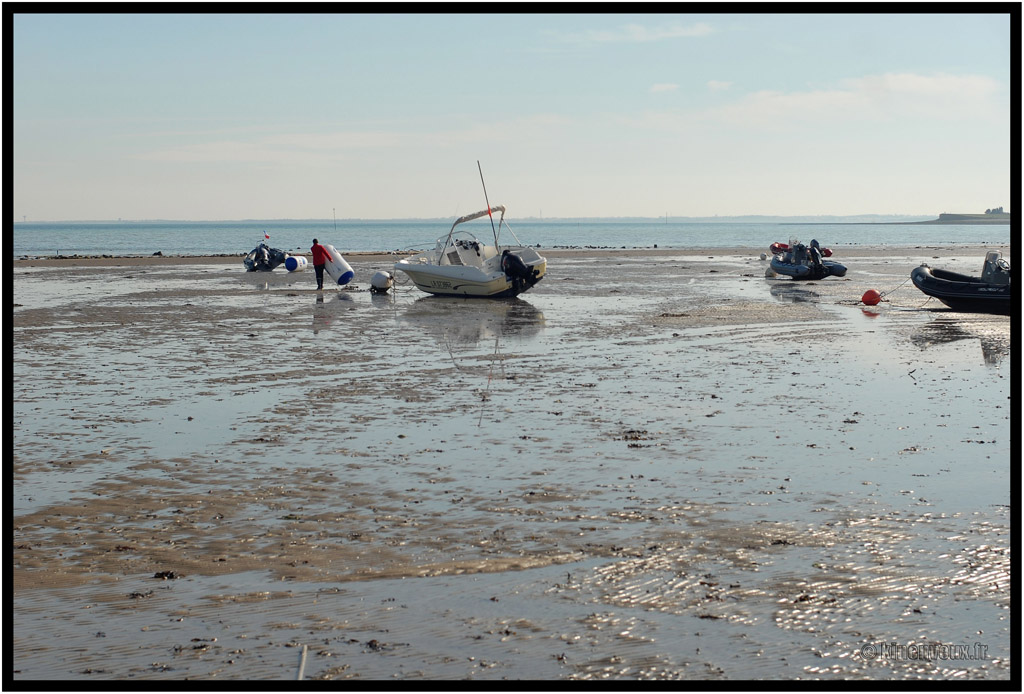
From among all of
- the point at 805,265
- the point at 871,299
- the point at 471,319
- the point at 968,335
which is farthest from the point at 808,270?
the point at 471,319

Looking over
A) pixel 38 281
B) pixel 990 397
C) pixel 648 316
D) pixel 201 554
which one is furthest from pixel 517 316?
pixel 38 281

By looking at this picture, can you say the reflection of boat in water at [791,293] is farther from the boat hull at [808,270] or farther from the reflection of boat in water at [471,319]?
the reflection of boat in water at [471,319]

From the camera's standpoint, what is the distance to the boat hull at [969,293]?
83.0 feet

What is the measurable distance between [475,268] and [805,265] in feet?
53.1

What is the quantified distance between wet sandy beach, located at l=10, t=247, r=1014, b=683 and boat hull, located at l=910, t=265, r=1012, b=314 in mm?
7362

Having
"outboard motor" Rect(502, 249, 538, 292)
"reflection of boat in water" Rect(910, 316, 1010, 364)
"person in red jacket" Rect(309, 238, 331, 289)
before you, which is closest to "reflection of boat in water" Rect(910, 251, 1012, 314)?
"reflection of boat in water" Rect(910, 316, 1010, 364)

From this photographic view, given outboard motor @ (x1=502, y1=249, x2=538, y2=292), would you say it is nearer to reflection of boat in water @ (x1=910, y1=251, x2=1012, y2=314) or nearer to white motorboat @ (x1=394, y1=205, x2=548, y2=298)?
white motorboat @ (x1=394, y1=205, x2=548, y2=298)

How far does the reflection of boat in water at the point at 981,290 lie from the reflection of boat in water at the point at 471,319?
11565mm

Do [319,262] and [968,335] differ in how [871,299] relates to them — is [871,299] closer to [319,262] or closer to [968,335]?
[968,335]

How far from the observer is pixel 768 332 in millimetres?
22078

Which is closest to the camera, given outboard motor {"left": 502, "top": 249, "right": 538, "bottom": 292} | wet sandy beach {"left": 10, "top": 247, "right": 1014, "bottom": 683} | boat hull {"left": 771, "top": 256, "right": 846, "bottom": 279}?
wet sandy beach {"left": 10, "top": 247, "right": 1014, "bottom": 683}

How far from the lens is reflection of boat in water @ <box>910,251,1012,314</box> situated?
83.0 ft

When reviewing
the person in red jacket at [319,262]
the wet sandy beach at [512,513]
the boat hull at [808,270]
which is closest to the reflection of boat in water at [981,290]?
the wet sandy beach at [512,513]

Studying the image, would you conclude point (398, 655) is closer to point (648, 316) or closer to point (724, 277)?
point (648, 316)
